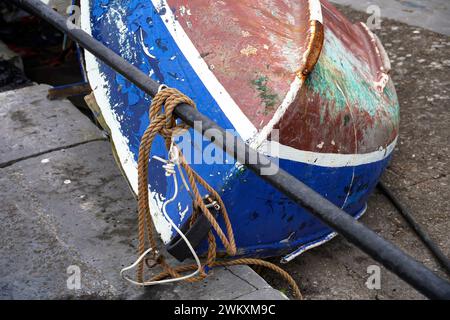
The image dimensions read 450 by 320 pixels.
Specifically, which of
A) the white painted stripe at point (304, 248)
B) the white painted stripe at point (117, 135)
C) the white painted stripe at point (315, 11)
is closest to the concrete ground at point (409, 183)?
the white painted stripe at point (304, 248)

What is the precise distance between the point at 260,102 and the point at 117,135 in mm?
929

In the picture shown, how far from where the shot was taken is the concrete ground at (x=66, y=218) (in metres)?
2.55


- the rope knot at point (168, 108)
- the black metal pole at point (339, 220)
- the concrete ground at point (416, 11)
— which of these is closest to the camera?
the black metal pole at point (339, 220)

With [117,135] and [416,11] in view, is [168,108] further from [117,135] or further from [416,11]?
[416,11]

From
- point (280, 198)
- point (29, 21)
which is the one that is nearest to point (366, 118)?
point (280, 198)

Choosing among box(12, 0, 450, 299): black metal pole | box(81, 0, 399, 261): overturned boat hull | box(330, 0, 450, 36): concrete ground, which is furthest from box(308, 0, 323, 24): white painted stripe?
box(330, 0, 450, 36): concrete ground

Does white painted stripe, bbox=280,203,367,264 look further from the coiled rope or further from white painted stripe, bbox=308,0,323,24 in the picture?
white painted stripe, bbox=308,0,323,24

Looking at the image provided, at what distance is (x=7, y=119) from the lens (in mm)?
3896

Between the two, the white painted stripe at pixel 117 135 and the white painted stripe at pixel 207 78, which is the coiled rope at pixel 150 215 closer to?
the white painted stripe at pixel 117 135

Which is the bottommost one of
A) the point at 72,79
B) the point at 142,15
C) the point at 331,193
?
the point at 72,79

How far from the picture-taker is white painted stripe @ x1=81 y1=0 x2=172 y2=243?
2.76 metres

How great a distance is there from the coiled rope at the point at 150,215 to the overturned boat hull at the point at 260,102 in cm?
15
